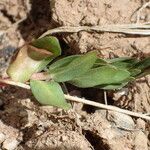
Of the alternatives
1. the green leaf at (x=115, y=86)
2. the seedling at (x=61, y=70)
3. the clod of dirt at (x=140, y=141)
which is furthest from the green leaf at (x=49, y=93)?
the clod of dirt at (x=140, y=141)

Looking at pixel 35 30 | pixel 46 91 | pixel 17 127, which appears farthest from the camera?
pixel 35 30

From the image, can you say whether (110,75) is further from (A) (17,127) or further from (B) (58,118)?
(A) (17,127)

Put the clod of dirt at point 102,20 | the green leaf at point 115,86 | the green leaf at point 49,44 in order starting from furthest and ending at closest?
the clod of dirt at point 102,20 < the green leaf at point 115,86 < the green leaf at point 49,44

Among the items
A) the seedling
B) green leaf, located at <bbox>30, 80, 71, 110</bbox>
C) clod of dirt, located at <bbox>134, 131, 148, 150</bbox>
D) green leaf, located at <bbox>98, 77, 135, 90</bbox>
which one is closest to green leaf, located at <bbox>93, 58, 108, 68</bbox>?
the seedling

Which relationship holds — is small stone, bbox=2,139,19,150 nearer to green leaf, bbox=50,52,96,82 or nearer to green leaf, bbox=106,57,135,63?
green leaf, bbox=50,52,96,82

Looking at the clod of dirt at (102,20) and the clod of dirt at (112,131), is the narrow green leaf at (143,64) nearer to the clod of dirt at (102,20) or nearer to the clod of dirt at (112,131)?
the clod of dirt at (102,20)

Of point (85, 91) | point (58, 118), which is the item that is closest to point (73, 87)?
point (85, 91)

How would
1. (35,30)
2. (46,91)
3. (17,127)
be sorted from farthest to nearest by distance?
(35,30)
(17,127)
(46,91)

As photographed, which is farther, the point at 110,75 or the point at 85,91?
the point at 85,91

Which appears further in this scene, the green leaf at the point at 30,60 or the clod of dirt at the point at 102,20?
the clod of dirt at the point at 102,20
